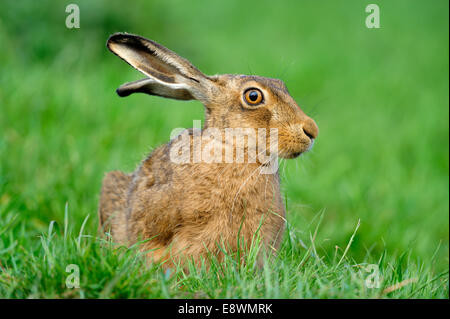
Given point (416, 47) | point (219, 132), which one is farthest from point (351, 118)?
point (219, 132)

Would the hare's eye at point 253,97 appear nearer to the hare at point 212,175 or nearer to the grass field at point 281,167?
the hare at point 212,175

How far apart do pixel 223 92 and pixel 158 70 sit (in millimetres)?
472

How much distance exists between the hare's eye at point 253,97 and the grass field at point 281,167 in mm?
655

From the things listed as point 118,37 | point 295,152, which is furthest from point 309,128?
point 118,37

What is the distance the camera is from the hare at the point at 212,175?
3.88m

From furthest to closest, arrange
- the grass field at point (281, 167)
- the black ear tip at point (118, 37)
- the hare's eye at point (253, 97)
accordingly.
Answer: the hare's eye at point (253, 97)
the black ear tip at point (118, 37)
the grass field at point (281, 167)

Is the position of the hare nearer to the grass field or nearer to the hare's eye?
the hare's eye

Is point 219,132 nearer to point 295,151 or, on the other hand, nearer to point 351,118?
point 295,151

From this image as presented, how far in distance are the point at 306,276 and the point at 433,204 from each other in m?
4.31

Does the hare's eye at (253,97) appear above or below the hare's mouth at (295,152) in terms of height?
above

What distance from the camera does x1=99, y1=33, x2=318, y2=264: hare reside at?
3885 mm

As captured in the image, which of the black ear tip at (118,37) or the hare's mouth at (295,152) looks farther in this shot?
the hare's mouth at (295,152)

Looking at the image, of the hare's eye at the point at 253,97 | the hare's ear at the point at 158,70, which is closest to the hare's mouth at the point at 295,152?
the hare's eye at the point at 253,97

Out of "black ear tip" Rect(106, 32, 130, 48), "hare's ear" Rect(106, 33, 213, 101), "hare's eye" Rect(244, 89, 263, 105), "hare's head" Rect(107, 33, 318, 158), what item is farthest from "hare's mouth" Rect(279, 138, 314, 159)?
"black ear tip" Rect(106, 32, 130, 48)
